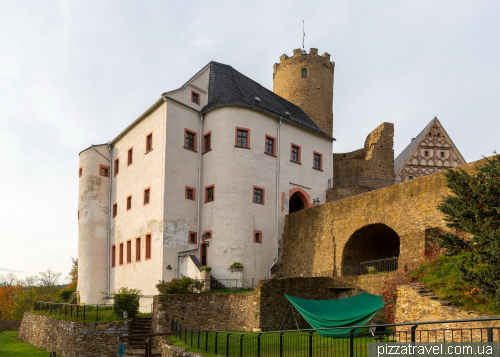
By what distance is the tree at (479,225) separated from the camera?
1164 centimetres

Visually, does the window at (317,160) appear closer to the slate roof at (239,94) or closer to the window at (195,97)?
the slate roof at (239,94)

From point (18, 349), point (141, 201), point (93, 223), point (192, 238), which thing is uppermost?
point (141, 201)

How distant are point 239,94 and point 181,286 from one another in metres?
12.7

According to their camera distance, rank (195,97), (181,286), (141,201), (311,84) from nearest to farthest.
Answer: (181,286) → (141,201) → (195,97) → (311,84)

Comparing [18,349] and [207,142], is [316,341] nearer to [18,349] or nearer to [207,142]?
[207,142]

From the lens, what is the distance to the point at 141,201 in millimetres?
A: 27641

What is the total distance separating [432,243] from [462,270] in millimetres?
4530

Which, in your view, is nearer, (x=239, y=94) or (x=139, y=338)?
(x=139, y=338)

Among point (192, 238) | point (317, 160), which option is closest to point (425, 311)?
point (192, 238)

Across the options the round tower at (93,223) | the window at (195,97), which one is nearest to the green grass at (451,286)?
the window at (195,97)

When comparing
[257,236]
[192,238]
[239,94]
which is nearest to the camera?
[192,238]

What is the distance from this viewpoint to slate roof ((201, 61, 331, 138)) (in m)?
27.7

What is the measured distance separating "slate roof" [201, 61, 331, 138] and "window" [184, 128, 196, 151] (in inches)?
62.7

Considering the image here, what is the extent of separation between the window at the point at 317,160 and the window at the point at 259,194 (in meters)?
5.31
